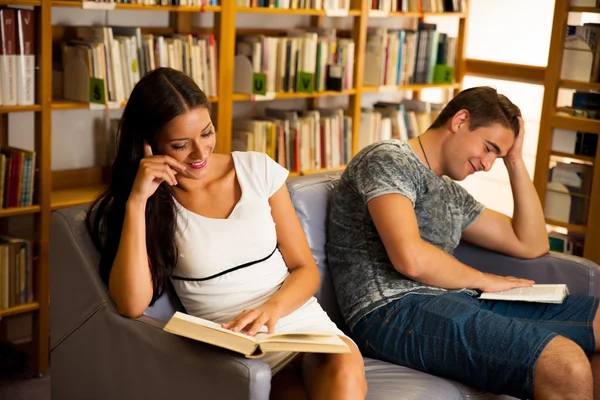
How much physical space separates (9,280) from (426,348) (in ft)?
5.49

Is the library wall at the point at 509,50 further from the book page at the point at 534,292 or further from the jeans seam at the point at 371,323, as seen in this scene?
the jeans seam at the point at 371,323

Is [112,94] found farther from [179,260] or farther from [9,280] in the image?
[179,260]

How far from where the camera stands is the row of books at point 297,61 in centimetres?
358

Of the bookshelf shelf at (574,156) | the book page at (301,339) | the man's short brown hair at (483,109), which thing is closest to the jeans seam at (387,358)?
the book page at (301,339)

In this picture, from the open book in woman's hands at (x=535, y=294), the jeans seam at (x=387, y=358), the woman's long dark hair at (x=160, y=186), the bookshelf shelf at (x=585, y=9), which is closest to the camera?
the woman's long dark hair at (x=160, y=186)

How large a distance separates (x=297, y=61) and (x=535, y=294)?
1837 mm

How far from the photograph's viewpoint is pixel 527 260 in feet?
8.42

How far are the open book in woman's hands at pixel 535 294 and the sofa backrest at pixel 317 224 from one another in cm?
45

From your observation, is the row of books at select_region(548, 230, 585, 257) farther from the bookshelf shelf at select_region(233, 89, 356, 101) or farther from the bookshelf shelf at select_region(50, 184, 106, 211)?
the bookshelf shelf at select_region(50, 184, 106, 211)

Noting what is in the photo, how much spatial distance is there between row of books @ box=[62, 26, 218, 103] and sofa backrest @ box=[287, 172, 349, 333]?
1022 millimetres

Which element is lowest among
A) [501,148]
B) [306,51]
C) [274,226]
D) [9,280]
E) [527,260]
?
[9,280]

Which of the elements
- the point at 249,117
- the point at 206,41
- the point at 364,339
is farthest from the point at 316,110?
the point at 364,339

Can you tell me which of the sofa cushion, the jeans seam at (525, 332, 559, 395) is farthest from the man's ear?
the jeans seam at (525, 332, 559, 395)

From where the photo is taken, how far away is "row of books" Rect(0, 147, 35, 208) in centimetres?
286
